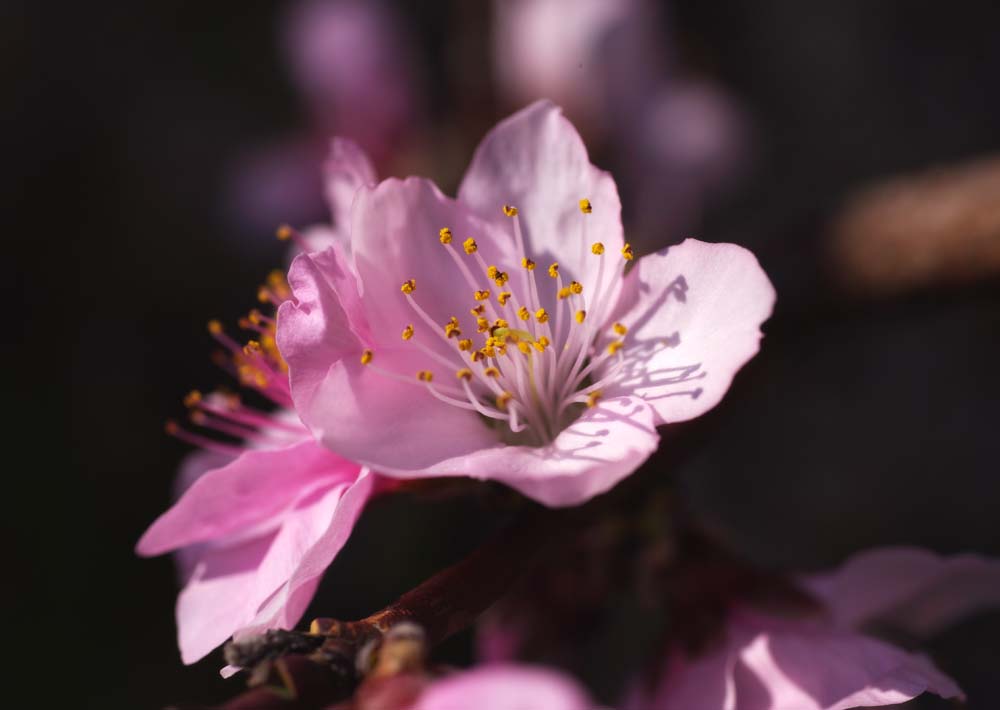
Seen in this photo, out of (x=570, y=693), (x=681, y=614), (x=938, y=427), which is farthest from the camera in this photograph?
(x=938, y=427)

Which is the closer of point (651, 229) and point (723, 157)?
point (651, 229)

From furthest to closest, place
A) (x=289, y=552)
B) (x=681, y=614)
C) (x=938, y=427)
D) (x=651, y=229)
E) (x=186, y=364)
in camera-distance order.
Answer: (x=186, y=364) → (x=938, y=427) → (x=651, y=229) → (x=681, y=614) → (x=289, y=552)

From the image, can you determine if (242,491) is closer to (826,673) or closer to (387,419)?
(387,419)

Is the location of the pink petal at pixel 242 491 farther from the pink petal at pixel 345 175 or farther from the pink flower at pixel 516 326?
the pink petal at pixel 345 175

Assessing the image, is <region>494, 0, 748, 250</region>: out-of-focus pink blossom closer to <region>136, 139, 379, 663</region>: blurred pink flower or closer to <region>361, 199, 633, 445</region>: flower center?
<region>361, 199, 633, 445</region>: flower center

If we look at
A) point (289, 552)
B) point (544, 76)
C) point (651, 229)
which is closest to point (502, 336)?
point (289, 552)

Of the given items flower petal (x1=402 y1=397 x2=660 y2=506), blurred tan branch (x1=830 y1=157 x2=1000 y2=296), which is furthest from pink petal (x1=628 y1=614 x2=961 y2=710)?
blurred tan branch (x1=830 y1=157 x2=1000 y2=296)

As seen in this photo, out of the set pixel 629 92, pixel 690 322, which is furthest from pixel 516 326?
pixel 629 92

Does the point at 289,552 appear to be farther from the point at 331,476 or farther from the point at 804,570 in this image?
the point at 804,570

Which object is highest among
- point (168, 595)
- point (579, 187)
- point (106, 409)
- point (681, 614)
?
point (579, 187)
